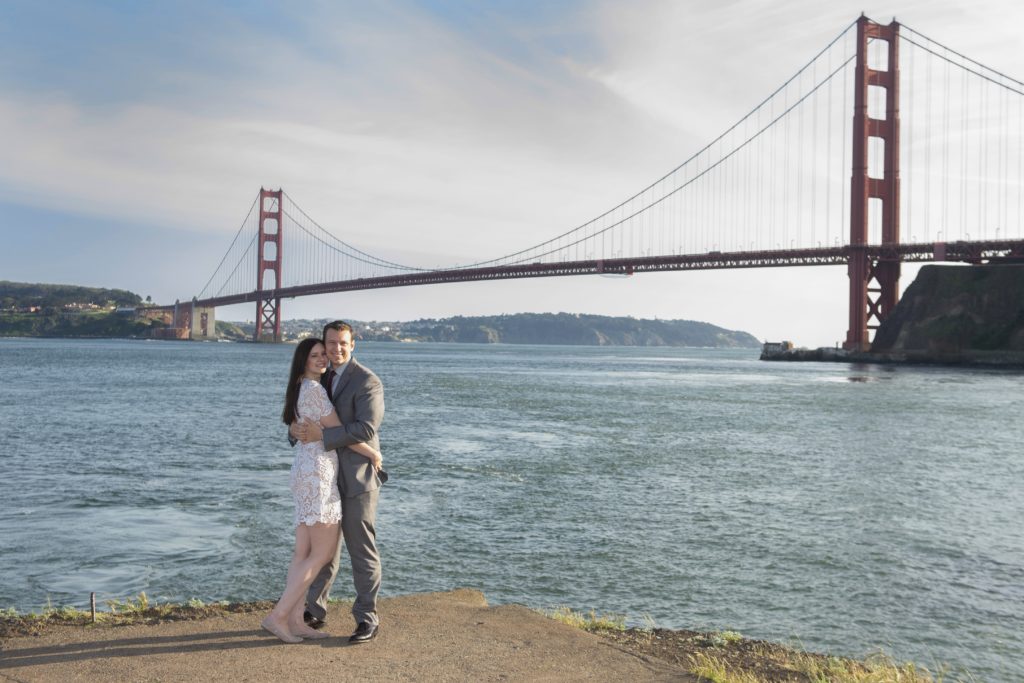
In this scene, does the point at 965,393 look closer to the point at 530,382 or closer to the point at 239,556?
the point at 530,382

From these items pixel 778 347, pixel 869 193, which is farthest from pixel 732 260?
pixel 778 347

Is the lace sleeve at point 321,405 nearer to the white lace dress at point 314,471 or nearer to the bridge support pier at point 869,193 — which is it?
the white lace dress at point 314,471

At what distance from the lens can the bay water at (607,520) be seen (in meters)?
8.20

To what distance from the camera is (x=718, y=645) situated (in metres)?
5.83

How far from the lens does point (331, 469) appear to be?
5133 millimetres

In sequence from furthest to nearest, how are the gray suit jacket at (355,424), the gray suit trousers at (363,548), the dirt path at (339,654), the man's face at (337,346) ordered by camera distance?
the gray suit trousers at (363,548), the man's face at (337,346), the gray suit jacket at (355,424), the dirt path at (339,654)

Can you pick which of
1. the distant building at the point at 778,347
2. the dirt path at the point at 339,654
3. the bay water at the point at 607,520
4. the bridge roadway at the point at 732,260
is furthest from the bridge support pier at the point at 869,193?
the dirt path at the point at 339,654

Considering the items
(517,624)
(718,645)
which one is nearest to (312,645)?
(517,624)

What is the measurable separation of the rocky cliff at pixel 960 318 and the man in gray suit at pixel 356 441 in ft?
225

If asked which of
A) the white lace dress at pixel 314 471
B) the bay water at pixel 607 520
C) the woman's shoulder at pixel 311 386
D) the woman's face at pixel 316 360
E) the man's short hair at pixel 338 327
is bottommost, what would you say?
the bay water at pixel 607 520

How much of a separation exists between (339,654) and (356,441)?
1.20 meters

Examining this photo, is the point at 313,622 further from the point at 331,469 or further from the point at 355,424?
the point at 355,424

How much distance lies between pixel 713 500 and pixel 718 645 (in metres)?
7.65

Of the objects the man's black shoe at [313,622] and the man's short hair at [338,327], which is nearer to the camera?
the man's short hair at [338,327]
